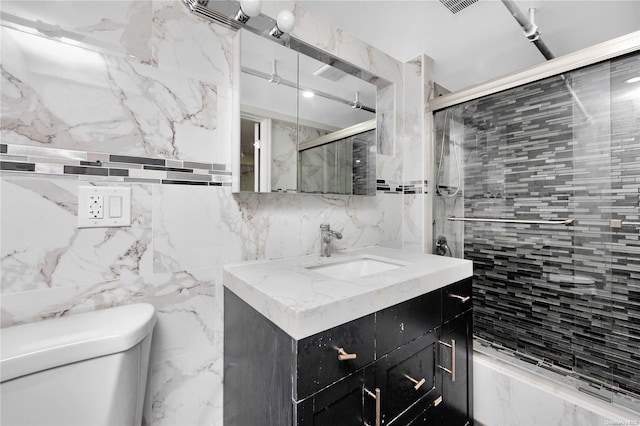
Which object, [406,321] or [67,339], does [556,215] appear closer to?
[406,321]

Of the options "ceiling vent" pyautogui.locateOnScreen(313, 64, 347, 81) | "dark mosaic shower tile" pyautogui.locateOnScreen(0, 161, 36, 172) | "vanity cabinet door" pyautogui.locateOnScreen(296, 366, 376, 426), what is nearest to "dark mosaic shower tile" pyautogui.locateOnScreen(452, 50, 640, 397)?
"ceiling vent" pyautogui.locateOnScreen(313, 64, 347, 81)

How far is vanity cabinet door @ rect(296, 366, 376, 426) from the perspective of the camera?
696mm

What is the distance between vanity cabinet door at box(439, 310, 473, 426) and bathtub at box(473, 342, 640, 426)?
0.47 ft

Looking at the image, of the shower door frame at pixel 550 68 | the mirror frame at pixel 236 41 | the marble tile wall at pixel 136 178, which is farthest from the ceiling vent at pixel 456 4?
the marble tile wall at pixel 136 178

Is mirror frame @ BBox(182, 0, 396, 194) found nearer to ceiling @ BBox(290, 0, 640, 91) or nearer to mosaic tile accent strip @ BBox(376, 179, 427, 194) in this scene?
ceiling @ BBox(290, 0, 640, 91)

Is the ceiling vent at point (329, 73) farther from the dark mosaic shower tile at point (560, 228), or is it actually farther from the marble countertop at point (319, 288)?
the marble countertop at point (319, 288)

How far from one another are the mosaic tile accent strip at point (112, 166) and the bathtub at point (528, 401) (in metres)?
1.62

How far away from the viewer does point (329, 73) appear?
146 centimetres

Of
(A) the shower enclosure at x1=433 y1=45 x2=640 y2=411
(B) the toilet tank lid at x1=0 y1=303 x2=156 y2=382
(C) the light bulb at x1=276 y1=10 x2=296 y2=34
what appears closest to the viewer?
(B) the toilet tank lid at x1=0 y1=303 x2=156 y2=382

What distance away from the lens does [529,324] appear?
5.16 feet

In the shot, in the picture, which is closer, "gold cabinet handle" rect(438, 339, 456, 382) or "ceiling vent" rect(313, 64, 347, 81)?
"gold cabinet handle" rect(438, 339, 456, 382)

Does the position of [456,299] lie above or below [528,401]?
above

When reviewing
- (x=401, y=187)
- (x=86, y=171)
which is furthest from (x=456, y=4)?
(x=86, y=171)

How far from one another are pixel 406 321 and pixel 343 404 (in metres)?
0.34
